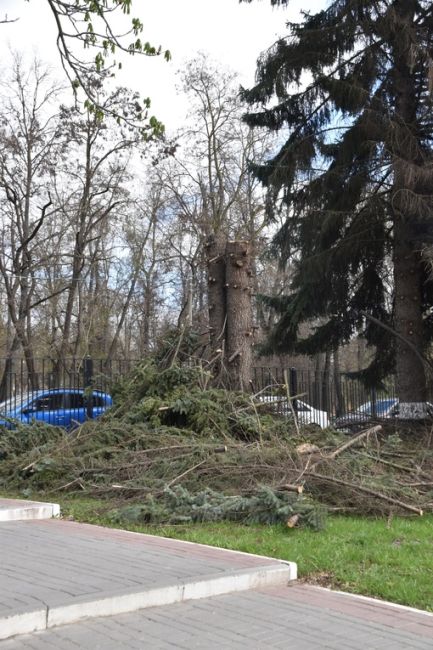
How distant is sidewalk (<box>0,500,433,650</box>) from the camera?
4.18 metres

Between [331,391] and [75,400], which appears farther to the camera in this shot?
[331,391]

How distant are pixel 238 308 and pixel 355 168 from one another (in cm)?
482

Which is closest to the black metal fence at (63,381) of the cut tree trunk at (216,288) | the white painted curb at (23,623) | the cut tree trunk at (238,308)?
the cut tree trunk at (216,288)

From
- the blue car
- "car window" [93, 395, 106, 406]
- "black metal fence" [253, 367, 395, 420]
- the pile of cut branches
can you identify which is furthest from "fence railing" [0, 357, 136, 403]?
"black metal fence" [253, 367, 395, 420]

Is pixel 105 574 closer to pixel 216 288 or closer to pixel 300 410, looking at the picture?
pixel 216 288

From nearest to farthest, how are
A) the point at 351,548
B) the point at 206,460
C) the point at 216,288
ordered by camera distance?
the point at 351,548 → the point at 206,460 → the point at 216,288

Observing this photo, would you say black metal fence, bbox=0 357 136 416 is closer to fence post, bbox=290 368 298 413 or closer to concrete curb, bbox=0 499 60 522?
fence post, bbox=290 368 298 413

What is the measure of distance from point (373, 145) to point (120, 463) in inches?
348

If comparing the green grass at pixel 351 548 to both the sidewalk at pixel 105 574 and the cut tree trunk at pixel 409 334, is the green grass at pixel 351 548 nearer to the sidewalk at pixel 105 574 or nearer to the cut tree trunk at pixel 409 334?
the sidewalk at pixel 105 574

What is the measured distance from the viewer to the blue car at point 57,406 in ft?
44.1

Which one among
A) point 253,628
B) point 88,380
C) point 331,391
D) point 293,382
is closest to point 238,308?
point 293,382

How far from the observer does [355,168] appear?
15922 mm

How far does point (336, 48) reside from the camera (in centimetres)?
1603

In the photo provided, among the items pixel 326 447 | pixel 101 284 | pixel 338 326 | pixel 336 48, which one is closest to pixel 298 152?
pixel 336 48
